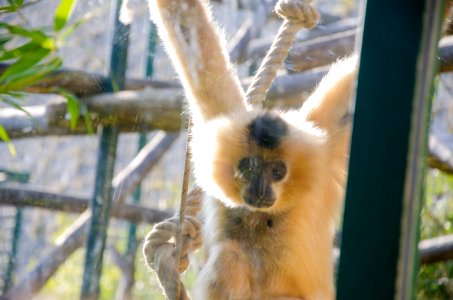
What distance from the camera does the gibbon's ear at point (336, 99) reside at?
7.38 feet

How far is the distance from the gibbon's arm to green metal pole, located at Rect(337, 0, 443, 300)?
150cm

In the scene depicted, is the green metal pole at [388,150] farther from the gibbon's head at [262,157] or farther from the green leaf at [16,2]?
the gibbon's head at [262,157]

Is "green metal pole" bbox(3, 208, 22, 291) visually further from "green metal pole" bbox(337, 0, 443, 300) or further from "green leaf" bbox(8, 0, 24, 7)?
"green metal pole" bbox(337, 0, 443, 300)

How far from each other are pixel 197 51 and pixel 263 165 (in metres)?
0.52

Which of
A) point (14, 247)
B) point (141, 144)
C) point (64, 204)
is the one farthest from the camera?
point (141, 144)

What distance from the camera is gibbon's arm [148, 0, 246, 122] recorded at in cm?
230

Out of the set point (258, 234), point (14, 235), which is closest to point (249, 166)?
point (258, 234)

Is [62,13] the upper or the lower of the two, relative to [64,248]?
upper

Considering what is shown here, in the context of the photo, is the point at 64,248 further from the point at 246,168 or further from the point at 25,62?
the point at 25,62

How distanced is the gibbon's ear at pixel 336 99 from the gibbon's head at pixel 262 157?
69 millimetres

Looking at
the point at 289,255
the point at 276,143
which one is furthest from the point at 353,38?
the point at 289,255

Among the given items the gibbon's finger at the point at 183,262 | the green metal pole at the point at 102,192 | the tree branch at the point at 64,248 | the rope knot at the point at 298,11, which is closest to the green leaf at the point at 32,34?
the gibbon's finger at the point at 183,262

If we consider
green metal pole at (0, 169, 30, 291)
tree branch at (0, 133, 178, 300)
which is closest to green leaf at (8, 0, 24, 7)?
tree branch at (0, 133, 178, 300)

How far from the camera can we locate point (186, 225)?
1.96 metres
